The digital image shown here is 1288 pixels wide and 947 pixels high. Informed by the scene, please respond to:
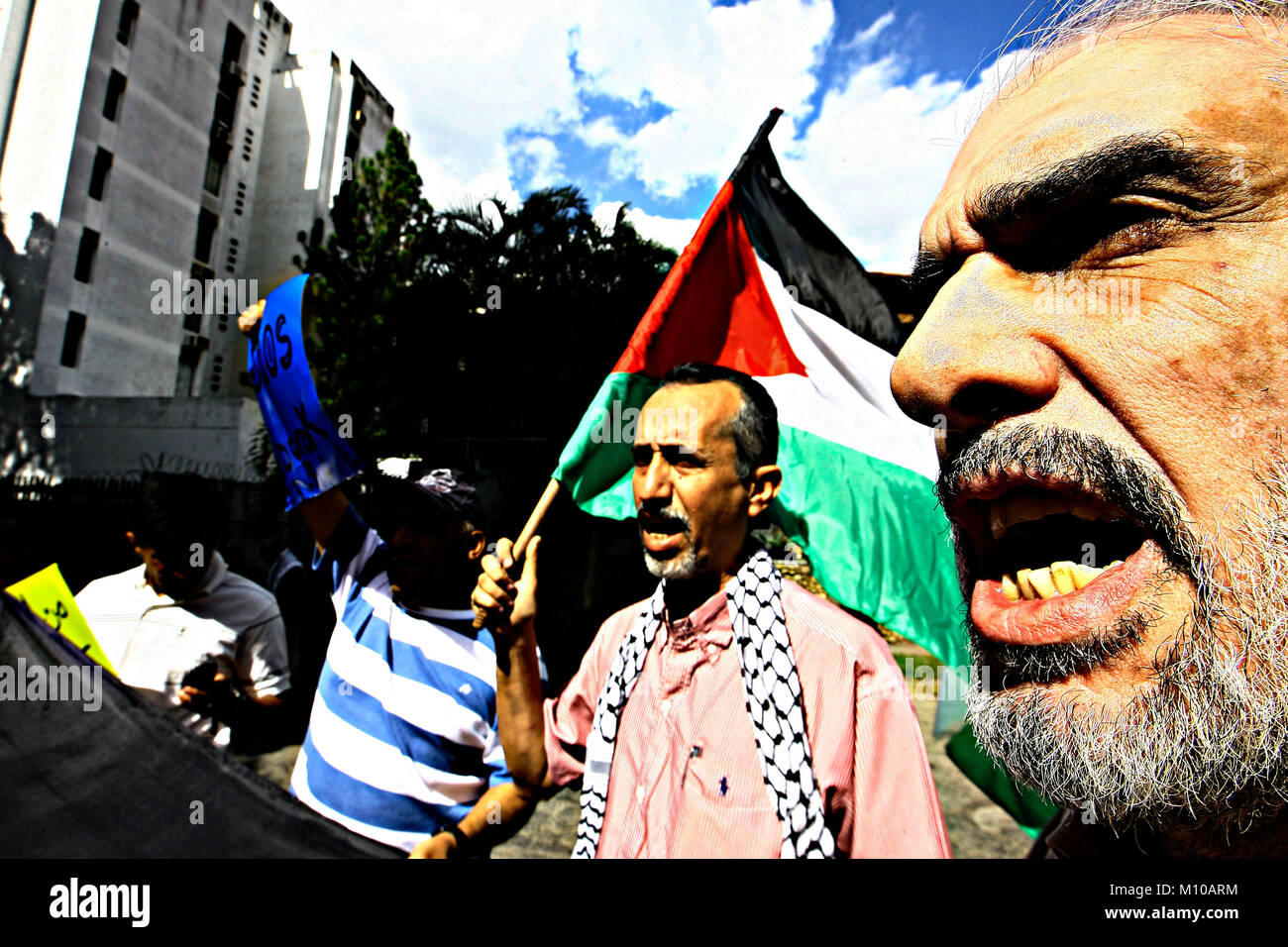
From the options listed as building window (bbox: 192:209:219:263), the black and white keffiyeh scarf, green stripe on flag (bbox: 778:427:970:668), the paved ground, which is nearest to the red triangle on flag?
green stripe on flag (bbox: 778:427:970:668)

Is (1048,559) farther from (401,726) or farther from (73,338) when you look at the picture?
(73,338)

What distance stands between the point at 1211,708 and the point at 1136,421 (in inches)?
13.4

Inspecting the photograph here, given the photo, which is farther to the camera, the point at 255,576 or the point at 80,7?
the point at 80,7

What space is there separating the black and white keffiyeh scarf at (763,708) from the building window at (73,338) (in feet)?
84.2

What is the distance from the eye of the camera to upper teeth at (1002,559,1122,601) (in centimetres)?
90

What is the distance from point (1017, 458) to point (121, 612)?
3828 mm

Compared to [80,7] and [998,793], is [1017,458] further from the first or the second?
[80,7]

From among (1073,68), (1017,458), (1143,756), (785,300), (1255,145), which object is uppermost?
(785,300)

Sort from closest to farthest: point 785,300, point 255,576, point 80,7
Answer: point 785,300 < point 255,576 < point 80,7

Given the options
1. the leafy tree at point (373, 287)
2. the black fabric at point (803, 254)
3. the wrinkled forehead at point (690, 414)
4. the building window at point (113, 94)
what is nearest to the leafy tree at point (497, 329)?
the leafy tree at point (373, 287)

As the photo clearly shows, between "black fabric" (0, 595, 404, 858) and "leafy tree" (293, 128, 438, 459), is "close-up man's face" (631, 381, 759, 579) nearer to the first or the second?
"black fabric" (0, 595, 404, 858)

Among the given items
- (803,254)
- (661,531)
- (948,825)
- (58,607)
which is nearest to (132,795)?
(661,531)
